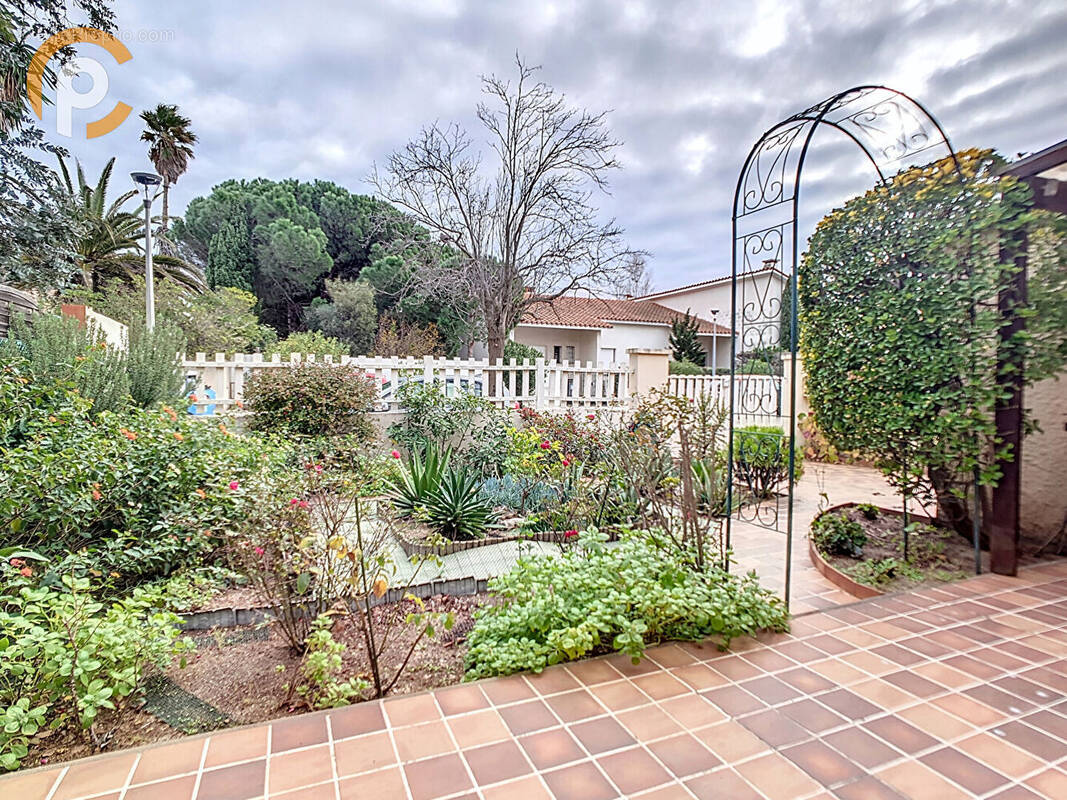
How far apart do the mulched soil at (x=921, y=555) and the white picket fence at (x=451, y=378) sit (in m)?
4.85

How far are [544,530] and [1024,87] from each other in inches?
203

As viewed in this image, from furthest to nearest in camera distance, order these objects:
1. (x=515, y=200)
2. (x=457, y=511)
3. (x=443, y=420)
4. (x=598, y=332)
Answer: (x=598, y=332) < (x=515, y=200) < (x=443, y=420) < (x=457, y=511)

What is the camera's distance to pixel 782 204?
288 cm

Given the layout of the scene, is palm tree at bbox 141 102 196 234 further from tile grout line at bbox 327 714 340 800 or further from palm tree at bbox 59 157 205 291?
tile grout line at bbox 327 714 340 800

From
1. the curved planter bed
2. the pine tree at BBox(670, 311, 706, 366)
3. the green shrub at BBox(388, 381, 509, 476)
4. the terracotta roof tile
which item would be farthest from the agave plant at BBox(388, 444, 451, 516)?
the pine tree at BBox(670, 311, 706, 366)

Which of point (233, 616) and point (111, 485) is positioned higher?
point (111, 485)

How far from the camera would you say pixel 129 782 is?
4.83 ft

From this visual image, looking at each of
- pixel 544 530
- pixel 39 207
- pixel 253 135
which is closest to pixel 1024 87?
pixel 544 530

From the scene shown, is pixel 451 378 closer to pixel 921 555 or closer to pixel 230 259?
pixel 921 555

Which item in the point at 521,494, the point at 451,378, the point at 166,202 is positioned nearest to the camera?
the point at 521,494

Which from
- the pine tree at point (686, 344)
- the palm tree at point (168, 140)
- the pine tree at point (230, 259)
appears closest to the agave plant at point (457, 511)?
the pine tree at point (686, 344)

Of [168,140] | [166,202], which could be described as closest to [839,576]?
[168,140]

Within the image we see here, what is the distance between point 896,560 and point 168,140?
22.6 m

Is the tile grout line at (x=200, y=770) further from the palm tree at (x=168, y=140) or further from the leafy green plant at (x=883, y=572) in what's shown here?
the palm tree at (x=168, y=140)
